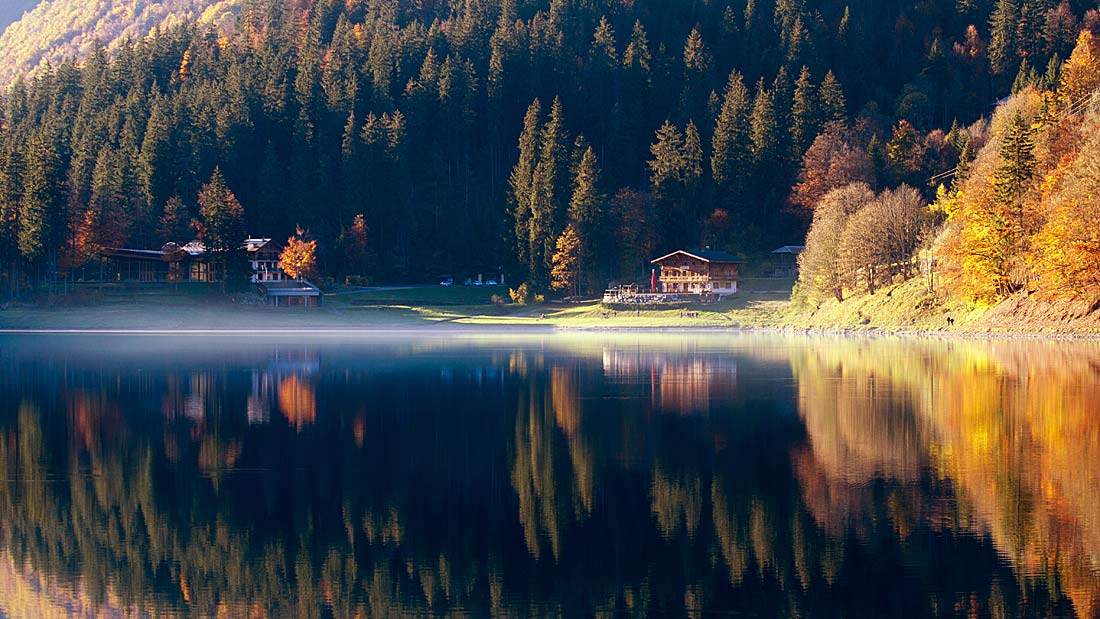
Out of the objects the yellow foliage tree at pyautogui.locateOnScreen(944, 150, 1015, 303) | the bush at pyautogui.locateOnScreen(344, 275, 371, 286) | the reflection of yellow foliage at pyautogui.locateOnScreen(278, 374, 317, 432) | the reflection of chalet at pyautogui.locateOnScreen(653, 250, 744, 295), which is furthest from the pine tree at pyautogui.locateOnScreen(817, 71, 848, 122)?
the reflection of yellow foliage at pyautogui.locateOnScreen(278, 374, 317, 432)

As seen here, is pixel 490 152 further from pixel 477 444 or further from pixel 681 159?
pixel 477 444

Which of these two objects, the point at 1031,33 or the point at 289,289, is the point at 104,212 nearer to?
the point at 289,289

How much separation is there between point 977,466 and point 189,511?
13.8 meters

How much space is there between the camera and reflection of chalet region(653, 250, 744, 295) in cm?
9975

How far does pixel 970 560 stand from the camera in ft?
48.3

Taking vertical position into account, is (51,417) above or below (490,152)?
below

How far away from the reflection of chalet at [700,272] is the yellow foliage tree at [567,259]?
297 inches

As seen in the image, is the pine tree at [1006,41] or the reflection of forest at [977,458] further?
the pine tree at [1006,41]

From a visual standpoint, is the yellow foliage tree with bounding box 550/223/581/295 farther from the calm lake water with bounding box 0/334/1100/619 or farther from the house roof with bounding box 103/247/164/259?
the calm lake water with bounding box 0/334/1100/619

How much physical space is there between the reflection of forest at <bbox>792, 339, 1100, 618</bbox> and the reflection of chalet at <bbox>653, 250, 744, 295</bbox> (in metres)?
58.4

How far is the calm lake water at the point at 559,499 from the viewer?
45.9ft

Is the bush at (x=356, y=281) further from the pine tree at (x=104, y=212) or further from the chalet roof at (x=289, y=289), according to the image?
the pine tree at (x=104, y=212)

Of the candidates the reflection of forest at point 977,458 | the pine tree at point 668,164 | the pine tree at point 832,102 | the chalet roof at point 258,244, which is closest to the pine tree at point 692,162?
the pine tree at point 668,164

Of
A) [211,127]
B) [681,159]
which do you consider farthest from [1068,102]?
[211,127]
